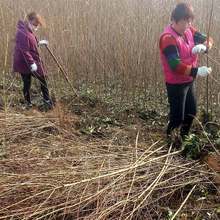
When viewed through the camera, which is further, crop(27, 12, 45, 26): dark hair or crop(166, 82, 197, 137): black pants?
crop(27, 12, 45, 26): dark hair

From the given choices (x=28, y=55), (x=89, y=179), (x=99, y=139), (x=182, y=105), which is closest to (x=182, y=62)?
(x=182, y=105)

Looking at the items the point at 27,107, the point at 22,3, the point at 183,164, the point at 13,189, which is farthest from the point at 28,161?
the point at 22,3

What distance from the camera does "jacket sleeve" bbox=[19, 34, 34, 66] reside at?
453 cm

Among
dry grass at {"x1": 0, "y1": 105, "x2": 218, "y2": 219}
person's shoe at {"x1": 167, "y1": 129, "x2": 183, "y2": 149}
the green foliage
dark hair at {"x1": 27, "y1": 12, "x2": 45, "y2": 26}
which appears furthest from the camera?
dark hair at {"x1": 27, "y1": 12, "x2": 45, "y2": 26}

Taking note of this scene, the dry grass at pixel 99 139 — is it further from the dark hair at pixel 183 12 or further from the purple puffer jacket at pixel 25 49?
the dark hair at pixel 183 12

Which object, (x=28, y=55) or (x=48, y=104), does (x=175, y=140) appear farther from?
(x=28, y=55)

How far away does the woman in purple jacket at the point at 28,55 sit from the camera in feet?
14.5

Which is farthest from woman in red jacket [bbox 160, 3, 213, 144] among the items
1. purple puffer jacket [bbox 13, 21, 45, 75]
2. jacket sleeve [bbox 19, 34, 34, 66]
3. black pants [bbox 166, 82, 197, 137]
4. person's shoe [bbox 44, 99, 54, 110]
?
jacket sleeve [bbox 19, 34, 34, 66]

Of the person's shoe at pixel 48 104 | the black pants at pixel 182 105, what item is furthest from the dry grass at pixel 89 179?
the person's shoe at pixel 48 104

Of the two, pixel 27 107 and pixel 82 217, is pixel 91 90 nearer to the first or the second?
pixel 27 107

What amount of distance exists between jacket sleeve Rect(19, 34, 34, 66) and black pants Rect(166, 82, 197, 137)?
1901mm

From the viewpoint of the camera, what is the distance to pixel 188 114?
336cm

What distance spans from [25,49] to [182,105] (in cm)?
207

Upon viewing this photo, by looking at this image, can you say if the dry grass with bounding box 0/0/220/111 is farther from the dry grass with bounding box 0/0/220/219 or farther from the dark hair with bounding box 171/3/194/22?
the dark hair with bounding box 171/3/194/22
